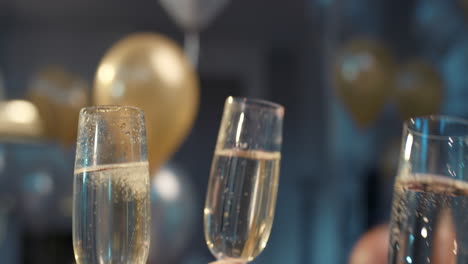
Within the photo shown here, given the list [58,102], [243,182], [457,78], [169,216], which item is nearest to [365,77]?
[169,216]

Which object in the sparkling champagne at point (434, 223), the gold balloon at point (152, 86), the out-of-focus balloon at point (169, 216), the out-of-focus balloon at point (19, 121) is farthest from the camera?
the out-of-focus balloon at point (169, 216)

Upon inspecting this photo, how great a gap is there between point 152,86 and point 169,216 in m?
1.04

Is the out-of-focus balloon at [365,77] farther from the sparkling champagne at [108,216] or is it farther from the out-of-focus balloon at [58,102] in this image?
the sparkling champagne at [108,216]

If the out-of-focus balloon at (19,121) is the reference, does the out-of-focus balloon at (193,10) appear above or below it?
above

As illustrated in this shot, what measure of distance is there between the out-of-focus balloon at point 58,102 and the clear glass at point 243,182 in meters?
1.67

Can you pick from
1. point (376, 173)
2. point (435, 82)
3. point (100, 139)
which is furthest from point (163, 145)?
point (376, 173)

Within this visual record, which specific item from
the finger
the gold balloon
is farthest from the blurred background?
the finger

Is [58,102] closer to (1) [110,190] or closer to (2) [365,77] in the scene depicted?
(2) [365,77]

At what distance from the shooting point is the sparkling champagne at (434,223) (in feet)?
1.81

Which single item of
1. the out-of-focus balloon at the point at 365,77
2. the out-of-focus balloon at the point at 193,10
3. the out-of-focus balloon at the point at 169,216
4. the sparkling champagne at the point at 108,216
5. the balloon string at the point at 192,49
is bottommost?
the out-of-focus balloon at the point at 169,216

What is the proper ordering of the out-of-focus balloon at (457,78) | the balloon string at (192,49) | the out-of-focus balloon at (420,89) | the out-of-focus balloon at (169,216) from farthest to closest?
1. the balloon string at (192,49)
2. the out-of-focus balloon at (457,78)
3. the out-of-focus balloon at (169,216)
4. the out-of-focus balloon at (420,89)

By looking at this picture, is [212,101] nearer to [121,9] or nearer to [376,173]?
[121,9]

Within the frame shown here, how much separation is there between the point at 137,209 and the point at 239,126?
186 mm

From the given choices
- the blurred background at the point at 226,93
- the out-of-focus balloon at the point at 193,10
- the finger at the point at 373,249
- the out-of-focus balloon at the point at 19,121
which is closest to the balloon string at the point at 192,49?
the blurred background at the point at 226,93
